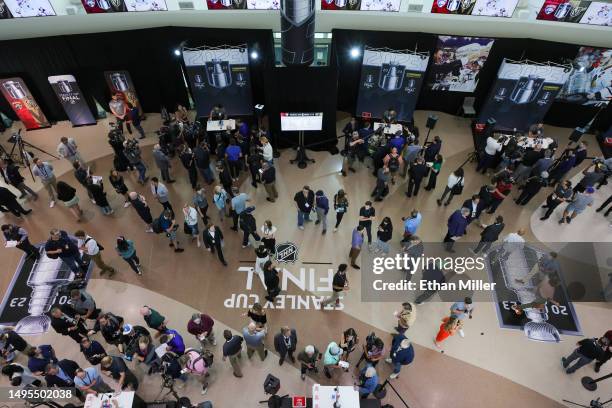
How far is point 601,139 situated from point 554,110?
1539 mm

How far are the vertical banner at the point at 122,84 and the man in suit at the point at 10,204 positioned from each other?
4.13m

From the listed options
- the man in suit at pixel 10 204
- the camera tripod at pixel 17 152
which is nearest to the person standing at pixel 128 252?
the man in suit at pixel 10 204

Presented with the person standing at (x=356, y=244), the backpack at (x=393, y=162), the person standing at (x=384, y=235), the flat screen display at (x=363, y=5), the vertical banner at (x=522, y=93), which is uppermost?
the flat screen display at (x=363, y=5)

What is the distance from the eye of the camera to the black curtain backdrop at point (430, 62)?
1089 cm

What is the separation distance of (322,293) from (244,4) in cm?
762

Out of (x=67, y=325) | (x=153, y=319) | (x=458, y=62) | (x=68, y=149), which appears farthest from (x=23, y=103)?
(x=458, y=62)

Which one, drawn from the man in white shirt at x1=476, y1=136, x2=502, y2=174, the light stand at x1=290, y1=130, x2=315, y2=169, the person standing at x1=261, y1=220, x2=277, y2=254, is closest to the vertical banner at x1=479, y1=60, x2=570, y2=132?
the man in white shirt at x1=476, y1=136, x2=502, y2=174

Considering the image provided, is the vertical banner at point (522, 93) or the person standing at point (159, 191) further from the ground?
the vertical banner at point (522, 93)

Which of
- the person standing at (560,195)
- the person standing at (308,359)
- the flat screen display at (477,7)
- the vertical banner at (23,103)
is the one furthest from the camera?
the vertical banner at (23,103)

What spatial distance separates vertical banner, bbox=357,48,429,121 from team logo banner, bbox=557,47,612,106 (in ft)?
13.5

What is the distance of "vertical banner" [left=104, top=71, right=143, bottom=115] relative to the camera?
1138 centimetres

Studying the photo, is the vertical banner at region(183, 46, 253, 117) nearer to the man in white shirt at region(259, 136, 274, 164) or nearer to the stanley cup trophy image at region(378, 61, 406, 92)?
the man in white shirt at region(259, 136, 274, 164)

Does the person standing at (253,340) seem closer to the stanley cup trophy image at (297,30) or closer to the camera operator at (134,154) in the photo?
the camera operator at (134,154)

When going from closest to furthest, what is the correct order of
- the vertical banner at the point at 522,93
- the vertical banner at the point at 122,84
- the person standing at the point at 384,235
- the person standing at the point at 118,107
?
the person standing at the point at 384,235
the vertical banner at the point at 522,93
the vertical banner at the point at 122,84
the person standing at the point at 118,107
